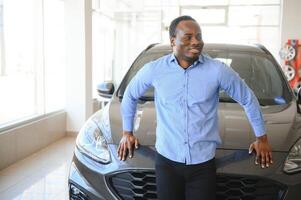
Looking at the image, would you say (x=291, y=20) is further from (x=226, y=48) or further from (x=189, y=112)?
(x=189, y=112)

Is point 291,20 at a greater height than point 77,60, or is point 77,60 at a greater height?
point 291,20

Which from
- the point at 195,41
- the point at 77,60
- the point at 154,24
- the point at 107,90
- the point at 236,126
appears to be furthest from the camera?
the point at 154,24

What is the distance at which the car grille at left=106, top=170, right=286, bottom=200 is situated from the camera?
187 centimetres

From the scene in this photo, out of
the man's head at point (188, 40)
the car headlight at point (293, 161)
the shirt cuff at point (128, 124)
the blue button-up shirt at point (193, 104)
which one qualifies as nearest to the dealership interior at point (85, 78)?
the car headlight at point (293, 161)

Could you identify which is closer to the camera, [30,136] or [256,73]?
[256,73]

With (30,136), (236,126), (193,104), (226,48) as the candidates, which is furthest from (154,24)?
(193,104)

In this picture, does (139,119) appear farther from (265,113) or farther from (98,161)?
(265,113)

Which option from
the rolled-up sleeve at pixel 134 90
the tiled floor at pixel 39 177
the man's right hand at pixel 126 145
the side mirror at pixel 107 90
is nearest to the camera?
the rolled-up sleeve at pixel 134 90

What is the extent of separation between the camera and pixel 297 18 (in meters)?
8.91

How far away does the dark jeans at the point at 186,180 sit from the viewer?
171cm

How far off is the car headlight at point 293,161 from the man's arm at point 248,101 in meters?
0.11

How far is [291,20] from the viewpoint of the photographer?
29.3 feet

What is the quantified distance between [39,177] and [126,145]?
93.8 inches

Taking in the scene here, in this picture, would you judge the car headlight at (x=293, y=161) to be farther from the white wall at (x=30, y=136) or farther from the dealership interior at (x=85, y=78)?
the white wall at (x=30, y=136)
